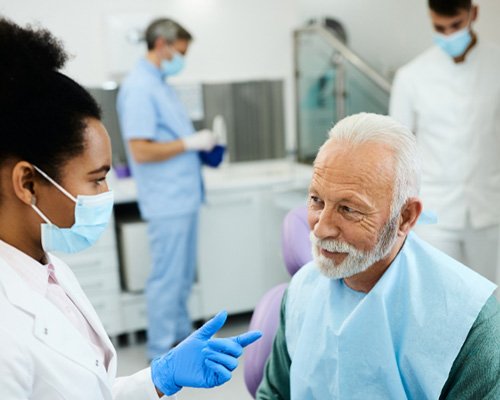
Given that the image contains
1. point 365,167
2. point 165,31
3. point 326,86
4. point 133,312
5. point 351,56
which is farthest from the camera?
point 326,86

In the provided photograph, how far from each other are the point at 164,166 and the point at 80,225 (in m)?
1.55

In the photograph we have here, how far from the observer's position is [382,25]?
3850 mm

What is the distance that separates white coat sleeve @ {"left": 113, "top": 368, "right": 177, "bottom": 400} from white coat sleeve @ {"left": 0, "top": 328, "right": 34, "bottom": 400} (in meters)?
0.33

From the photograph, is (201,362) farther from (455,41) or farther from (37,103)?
(455,41)

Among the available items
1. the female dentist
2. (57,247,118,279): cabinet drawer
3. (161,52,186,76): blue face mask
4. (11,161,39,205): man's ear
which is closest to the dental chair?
the female dentist

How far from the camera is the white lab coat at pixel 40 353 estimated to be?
81 centimetres

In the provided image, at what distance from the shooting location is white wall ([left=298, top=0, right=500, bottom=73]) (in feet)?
11.8

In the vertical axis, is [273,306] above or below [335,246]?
below

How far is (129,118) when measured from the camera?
8.09ft

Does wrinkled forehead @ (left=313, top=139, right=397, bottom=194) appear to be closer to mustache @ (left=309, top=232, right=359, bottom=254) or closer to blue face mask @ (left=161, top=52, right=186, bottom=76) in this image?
mustache @ (left=309, top=232, right=359, bottom=254)

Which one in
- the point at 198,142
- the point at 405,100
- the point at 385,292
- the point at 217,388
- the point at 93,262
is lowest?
the point at 217,388

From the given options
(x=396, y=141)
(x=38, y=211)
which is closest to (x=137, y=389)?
(x=38, y=211)

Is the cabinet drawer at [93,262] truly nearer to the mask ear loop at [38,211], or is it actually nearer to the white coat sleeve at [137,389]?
the white coat sleeve at [137,389]

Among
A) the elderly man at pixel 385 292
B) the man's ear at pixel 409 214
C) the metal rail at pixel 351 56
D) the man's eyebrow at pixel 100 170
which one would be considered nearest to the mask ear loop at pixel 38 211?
the man's eyebrow at pixel 100 170
